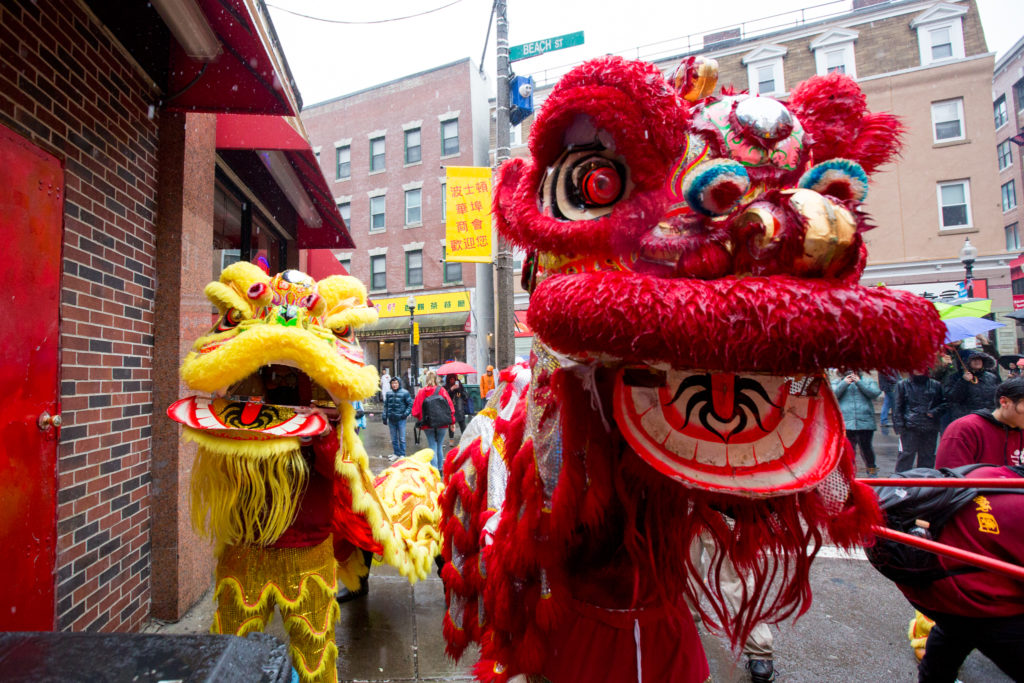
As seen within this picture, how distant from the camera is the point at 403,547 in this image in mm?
2887

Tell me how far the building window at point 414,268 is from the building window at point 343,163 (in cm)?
499

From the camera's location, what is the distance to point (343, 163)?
22781 millimetres

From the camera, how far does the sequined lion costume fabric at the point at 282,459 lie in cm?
207

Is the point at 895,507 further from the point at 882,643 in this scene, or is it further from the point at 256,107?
the point at 256,107

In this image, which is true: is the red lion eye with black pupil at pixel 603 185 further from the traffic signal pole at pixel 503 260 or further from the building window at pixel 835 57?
the building window at pixel 835 57

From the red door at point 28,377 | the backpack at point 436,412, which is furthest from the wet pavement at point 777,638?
the backpack at point 436,412

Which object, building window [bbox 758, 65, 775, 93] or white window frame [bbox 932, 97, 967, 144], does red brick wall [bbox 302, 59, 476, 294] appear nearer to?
building window [bbox 758, 65, 775, 93]

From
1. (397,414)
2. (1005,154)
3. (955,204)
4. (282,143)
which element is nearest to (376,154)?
(397,414)

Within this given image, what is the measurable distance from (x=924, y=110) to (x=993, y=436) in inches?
636

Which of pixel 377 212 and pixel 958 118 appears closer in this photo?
pixel 958 118

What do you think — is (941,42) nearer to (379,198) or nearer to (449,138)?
(449,138)

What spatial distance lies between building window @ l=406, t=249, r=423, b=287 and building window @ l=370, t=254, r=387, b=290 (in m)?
1.16

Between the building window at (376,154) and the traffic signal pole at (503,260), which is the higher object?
the building window at (376,154)

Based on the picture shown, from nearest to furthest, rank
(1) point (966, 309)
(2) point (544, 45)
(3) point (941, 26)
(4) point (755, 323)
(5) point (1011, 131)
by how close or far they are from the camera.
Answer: (4) point (755, 323)
(2) point (544, 45)
(1) point (966, 309)
(3) point (941, 26)
(5) point (1011, 131)
